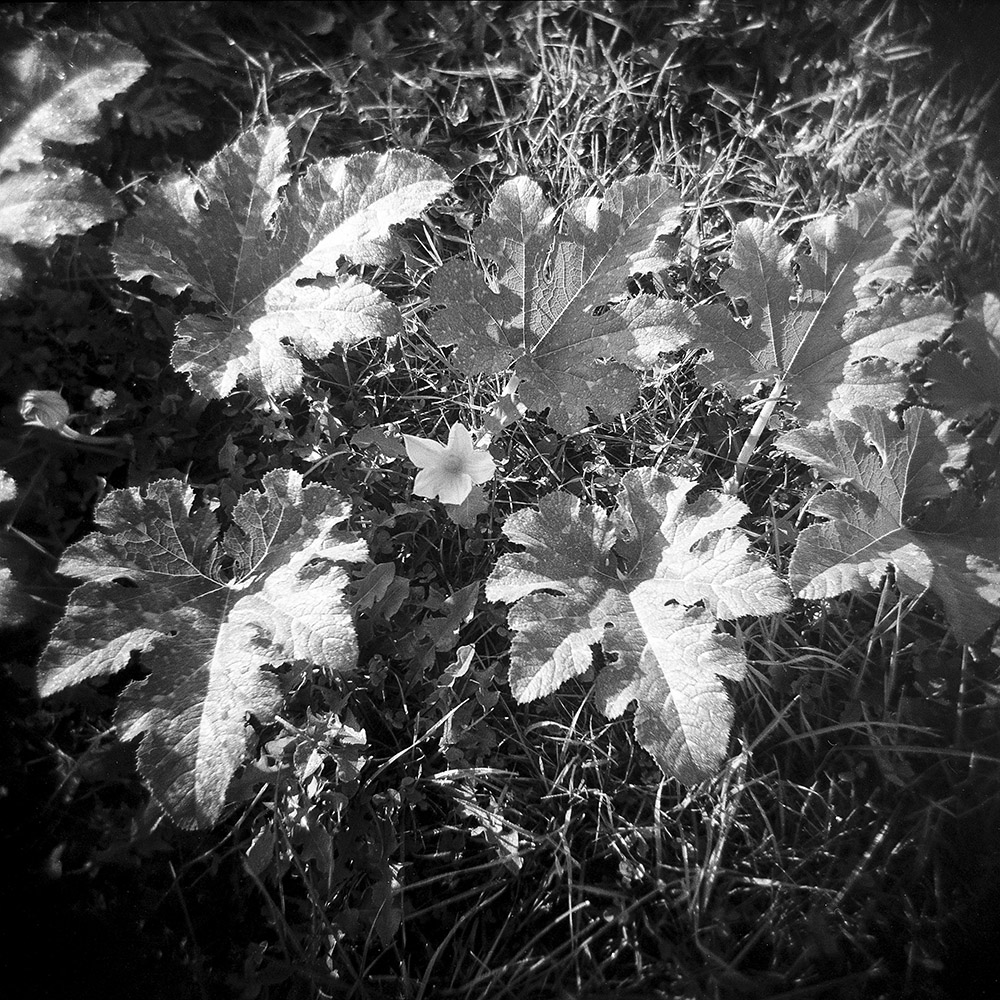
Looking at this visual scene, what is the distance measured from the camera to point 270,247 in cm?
272

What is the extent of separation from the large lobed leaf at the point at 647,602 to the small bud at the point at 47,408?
1669 millimetres

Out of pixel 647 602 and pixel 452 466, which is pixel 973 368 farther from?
pixel 452 466

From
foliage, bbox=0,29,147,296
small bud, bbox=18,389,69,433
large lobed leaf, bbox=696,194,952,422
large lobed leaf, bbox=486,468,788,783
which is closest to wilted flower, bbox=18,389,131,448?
small bud, bbox=18,389,69,433

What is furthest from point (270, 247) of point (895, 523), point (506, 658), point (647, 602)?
point (895, 523)

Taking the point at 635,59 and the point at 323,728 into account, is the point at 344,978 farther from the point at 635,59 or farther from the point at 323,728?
the point at 635,59

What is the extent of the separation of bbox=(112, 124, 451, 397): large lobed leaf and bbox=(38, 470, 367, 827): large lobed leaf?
0.48 meters

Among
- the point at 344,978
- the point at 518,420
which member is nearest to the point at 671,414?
the point at 518,420

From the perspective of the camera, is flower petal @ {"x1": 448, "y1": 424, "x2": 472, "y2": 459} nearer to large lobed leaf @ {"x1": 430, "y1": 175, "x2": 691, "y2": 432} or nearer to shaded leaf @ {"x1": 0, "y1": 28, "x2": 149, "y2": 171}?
large lobed leaf @ {"x1": 430, "y1": 175, "x2": 691, "y2": 432}

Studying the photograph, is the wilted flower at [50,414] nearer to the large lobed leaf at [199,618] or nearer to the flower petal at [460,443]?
the large lobed leaf at [199,618]

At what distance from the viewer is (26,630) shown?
2662 millimetres

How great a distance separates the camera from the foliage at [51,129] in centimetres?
262

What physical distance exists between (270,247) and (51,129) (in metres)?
0.87

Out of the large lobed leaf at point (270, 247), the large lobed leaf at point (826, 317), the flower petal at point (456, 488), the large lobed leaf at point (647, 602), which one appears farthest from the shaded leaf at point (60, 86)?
the large lobed leaf at point (826, 317)

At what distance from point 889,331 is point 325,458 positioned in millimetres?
2124
